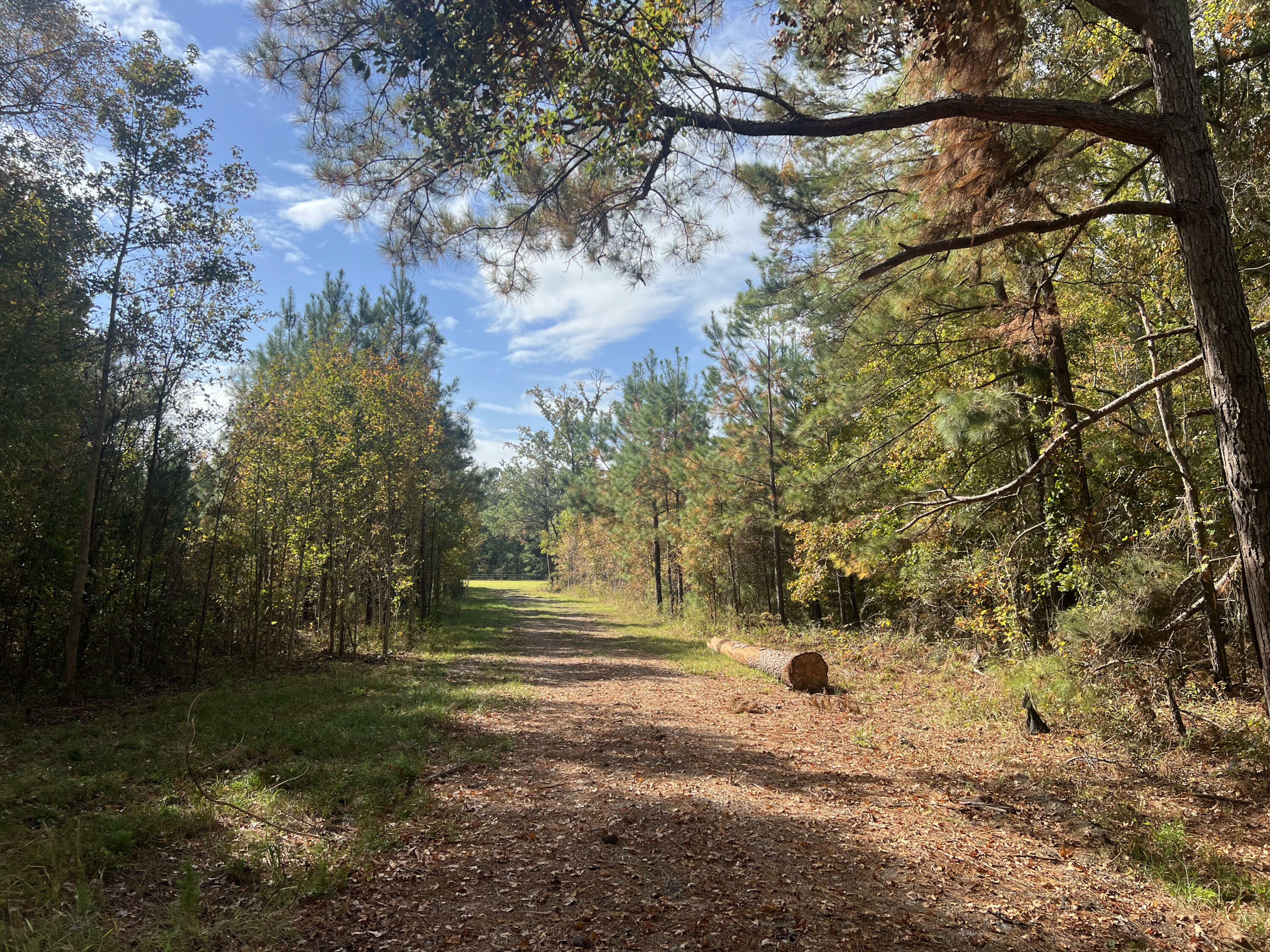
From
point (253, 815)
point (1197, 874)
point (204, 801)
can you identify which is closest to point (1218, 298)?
point (1197, 874)

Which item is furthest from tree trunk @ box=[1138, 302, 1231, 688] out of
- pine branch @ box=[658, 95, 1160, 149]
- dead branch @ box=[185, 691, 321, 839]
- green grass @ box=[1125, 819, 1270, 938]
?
dead branch @ box=[185, 691, 321, 839]

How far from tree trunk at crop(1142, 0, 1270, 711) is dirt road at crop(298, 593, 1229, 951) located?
1692 mm

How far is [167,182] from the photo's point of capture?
8977 mm

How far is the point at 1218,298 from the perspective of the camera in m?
3.53

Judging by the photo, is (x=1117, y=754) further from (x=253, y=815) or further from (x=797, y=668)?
(x=253, y=815)

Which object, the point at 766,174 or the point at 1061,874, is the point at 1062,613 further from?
the point at 766,174

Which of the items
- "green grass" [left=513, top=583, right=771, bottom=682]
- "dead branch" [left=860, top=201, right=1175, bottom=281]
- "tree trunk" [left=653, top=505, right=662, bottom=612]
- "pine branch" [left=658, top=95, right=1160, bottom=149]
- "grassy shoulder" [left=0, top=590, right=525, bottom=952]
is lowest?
"green grass" [left=513, top=583, right=771, bottom=682]

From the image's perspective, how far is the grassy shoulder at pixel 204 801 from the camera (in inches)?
122

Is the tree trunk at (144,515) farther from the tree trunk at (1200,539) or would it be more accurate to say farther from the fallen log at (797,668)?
the tree trunk at (1200,539)

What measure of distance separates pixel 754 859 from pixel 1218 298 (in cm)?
441

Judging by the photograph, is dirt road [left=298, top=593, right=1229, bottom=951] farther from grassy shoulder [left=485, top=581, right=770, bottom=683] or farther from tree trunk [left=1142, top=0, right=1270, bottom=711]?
grassy shoulder [left=485, top=581, right=770, bottom=683]

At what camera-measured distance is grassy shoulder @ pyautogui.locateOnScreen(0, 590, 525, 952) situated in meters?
3.10

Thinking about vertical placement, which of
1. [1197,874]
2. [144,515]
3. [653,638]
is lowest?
[653,638]

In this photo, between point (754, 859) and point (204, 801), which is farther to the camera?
point (204, 801)
